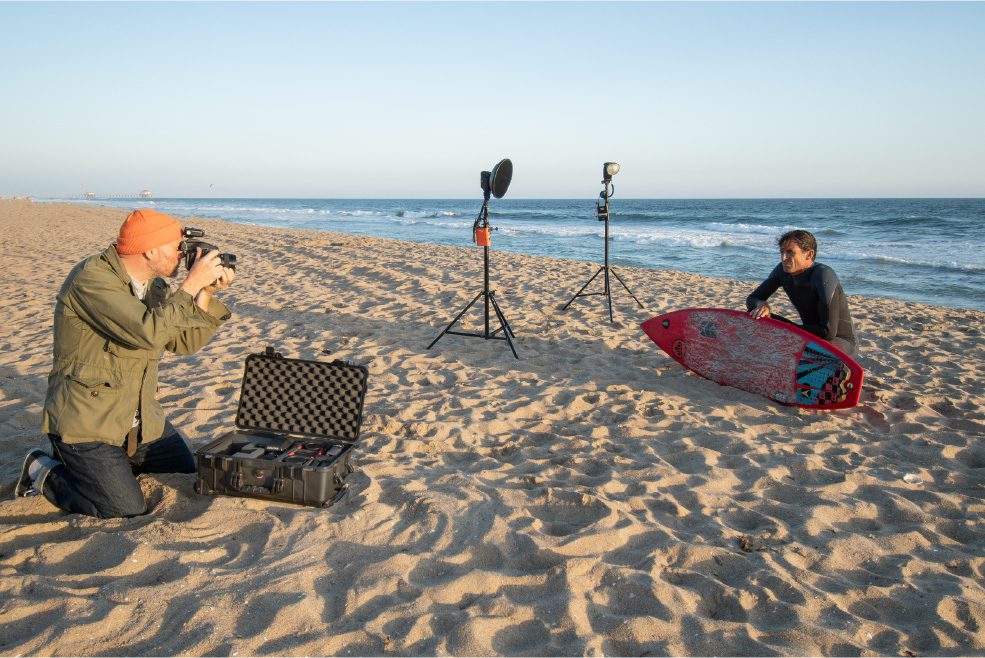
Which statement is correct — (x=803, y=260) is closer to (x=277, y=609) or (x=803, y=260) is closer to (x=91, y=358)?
(x=277, y=609)

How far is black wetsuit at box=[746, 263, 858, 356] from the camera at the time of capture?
15.4ft

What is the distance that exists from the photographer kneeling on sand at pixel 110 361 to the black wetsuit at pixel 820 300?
14.3 ft

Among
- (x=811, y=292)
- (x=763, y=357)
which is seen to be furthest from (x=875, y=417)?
(x=811, y=292)

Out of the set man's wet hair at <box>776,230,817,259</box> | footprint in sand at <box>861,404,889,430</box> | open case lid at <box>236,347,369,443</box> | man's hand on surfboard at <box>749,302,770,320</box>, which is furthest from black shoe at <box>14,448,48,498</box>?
footprint in sand at <box>861,404,889,430</box>

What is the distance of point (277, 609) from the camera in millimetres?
2232

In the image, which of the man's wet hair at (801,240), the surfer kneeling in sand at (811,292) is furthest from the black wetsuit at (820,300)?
the man's wet hair at (801,240)

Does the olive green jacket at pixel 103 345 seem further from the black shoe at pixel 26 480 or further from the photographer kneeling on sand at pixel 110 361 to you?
the black shoe at pixel 26 480

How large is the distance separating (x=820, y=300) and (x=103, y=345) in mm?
4975

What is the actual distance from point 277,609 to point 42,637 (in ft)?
2.54

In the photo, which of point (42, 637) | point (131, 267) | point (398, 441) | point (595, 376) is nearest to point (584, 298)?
point (595, 376)

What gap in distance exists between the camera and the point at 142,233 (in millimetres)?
2748

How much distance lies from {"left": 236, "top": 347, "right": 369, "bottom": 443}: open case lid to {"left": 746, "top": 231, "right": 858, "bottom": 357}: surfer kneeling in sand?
11.5 feet

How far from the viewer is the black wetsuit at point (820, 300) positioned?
4.70m

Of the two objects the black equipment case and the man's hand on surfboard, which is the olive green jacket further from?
the man's hand on surfboard
